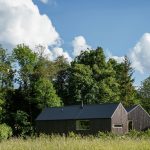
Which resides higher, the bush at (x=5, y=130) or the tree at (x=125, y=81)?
the tree at (x=125, y=81)

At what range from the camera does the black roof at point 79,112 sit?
182 ft

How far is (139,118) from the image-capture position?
2500 inches

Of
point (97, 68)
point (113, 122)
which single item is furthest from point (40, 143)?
point (97, 68)

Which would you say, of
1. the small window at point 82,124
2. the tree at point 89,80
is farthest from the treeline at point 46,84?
the small window at point 82,124

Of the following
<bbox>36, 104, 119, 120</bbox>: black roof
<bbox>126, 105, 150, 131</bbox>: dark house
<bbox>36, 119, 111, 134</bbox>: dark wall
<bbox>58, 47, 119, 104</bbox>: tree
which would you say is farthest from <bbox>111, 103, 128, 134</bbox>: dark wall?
<bbox>58, 47, 119, 104</bbox>: tree

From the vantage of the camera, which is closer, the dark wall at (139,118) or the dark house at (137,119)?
the dark house at (137,119)

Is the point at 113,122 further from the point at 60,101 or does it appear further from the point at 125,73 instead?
the point at 125,73

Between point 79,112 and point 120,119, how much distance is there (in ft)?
16.9

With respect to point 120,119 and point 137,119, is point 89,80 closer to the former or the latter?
point 137,119

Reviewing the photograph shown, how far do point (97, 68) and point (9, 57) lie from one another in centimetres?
1437

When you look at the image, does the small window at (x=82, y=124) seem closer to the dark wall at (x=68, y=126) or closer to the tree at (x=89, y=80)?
the dark wall at (x=68, y=126)

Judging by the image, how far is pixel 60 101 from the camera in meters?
65.1

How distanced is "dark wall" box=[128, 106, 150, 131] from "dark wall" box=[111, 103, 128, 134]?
3.64 m

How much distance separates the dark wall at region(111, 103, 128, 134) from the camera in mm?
55606
